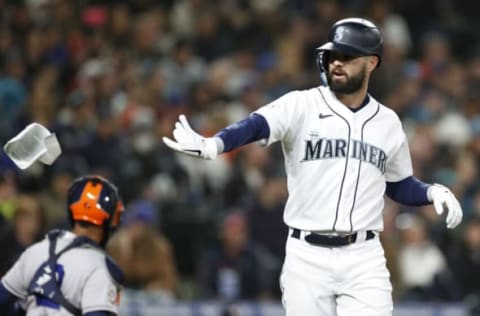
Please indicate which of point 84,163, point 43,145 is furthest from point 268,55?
point 43,145

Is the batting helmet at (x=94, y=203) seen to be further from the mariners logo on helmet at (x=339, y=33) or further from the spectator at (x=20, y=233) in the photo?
the spectator at (x=20, y=233)

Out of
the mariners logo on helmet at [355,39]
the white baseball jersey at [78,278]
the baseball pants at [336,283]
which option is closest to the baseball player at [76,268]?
the white baseball jersey at [78,278]

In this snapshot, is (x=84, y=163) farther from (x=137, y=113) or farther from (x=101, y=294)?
(x=101, y=294)

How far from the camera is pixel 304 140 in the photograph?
242 inches

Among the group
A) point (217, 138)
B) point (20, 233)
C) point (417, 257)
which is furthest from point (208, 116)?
point (217, 138)

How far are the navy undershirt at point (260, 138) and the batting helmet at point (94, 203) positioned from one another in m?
0.82

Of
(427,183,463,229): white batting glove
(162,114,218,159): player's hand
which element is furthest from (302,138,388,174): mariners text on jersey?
(162,114,218,159): player's hand

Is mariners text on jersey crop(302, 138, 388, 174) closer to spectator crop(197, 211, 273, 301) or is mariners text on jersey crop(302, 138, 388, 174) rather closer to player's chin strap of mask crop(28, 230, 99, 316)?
player's chin strap of mask crop(28, 230, 99, 316)

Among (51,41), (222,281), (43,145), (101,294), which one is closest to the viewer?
(101,294)

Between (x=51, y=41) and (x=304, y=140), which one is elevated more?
(x=304, y=140)

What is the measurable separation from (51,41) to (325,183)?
8307 millimetres

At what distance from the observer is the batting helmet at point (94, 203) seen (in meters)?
6.27

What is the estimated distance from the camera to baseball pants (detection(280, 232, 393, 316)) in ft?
19.7

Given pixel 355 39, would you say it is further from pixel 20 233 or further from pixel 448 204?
pixel 20 233
